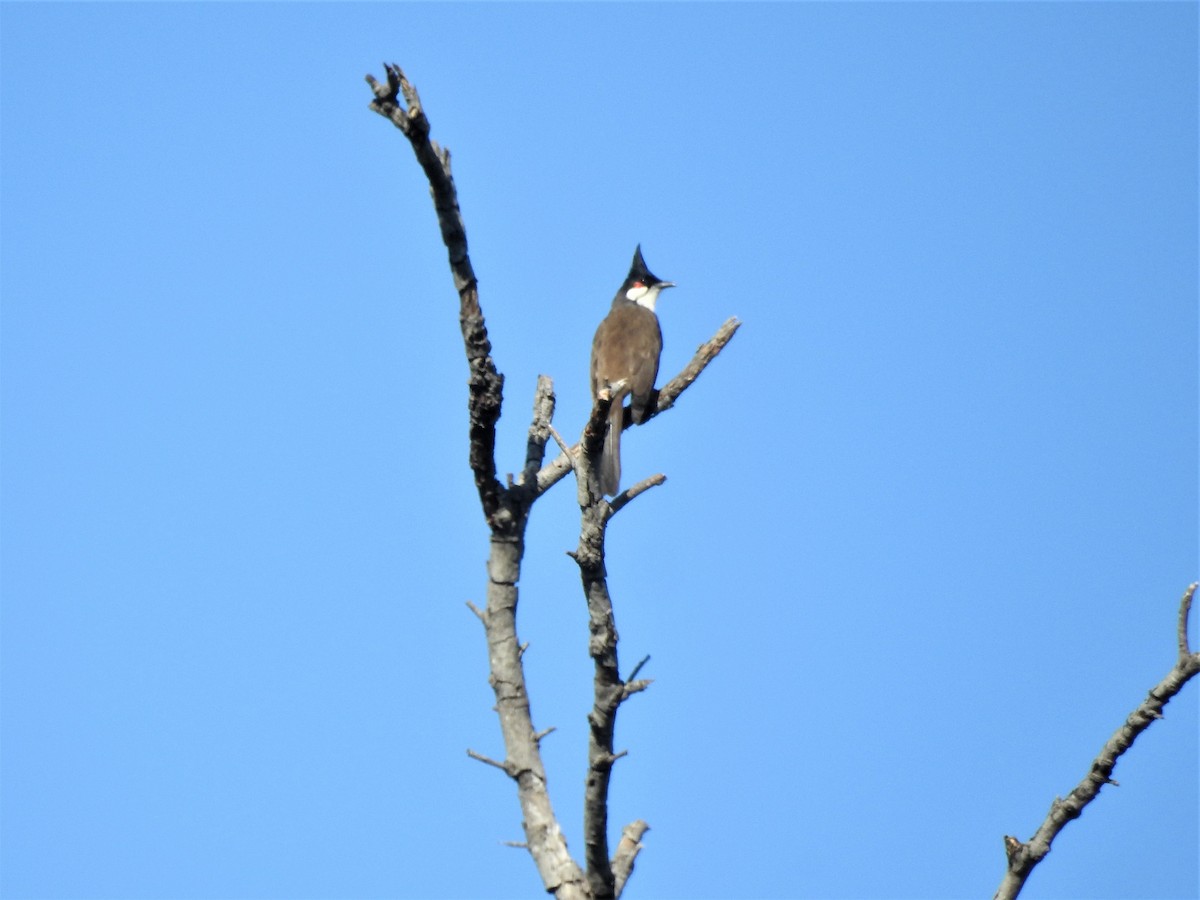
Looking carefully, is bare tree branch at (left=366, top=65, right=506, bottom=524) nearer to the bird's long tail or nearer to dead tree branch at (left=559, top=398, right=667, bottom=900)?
dead tree branch at (left=559, top=398, right=667, bottom=900)

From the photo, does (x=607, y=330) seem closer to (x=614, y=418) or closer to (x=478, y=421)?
(x=614, y=418)

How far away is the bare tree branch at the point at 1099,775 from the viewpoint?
13.1 ft

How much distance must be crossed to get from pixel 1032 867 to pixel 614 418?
356 cm

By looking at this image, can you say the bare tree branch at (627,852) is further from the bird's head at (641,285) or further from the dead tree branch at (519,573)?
the bird's head at (641,285)

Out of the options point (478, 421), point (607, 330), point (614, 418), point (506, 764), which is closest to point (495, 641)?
point (506, 764)

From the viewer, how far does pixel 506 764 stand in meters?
4.40

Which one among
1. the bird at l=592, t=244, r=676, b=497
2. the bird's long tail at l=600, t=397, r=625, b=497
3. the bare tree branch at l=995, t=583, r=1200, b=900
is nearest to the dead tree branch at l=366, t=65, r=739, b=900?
the bare tree branch at l=995, t=583, r=1200, b=900

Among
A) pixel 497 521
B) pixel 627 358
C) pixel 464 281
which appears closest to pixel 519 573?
pixel 497 521

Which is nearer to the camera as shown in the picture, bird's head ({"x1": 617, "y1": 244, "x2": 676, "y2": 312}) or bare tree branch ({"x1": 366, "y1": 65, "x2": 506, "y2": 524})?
bare tree branch ({"x1": 366, "y1": 65, "x2": 506, "y2": 524})

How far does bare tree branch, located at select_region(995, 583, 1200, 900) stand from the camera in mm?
3980

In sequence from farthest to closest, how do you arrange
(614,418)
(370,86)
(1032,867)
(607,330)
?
(607,330) < (614,418) < (1032,867) < (370,86)

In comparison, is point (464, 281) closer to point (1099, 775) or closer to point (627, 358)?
point (1099, 775)

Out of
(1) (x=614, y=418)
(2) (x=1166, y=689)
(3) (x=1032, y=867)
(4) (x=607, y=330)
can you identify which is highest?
(4) (x=607, y=330)

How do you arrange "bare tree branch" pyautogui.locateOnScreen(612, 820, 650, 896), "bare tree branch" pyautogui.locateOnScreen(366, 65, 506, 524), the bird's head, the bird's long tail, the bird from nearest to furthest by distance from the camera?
"bare tree branch" pyautogui.locateOnScreen(366, 65, 506, 524) → "bare tree branch" pyautogui.locateOnScreen(612, 820, 650, 896) → the bird's long tail → the bird → the bird's head
